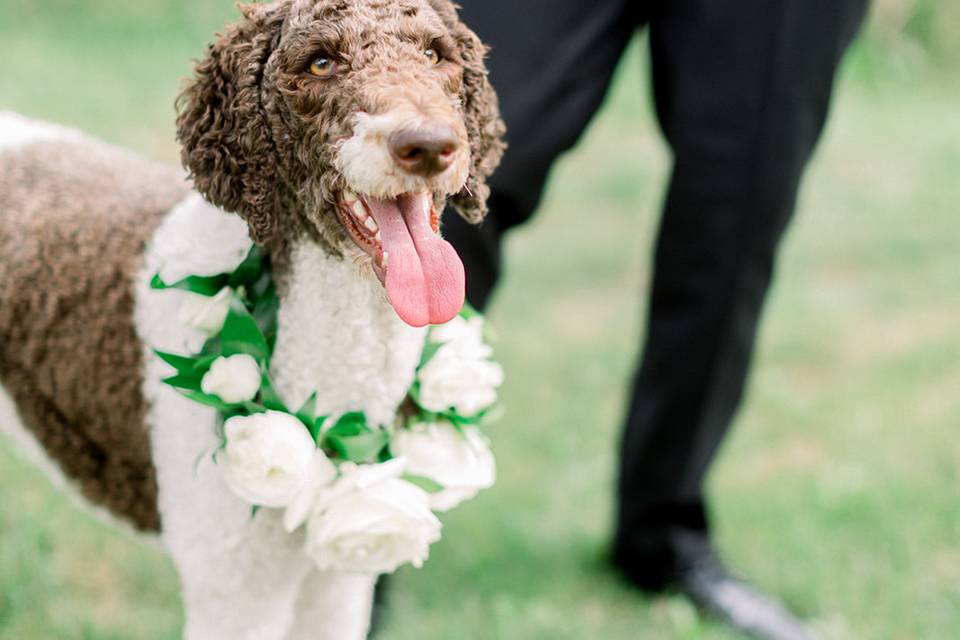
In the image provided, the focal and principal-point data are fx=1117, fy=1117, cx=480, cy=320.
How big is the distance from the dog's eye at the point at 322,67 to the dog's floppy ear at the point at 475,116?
246 millimetres

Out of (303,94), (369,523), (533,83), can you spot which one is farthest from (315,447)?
(533,83)

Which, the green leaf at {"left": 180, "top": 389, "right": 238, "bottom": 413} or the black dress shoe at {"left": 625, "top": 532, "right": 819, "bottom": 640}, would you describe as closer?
the green leaf at {"left": 180, "top": 389, "right": 238, "bottom": 413}

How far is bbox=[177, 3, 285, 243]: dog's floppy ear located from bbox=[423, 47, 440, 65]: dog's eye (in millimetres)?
242

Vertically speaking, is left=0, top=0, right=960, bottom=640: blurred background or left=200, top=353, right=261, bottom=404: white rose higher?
left=200, top=353, right=261, bottom=404: white rose

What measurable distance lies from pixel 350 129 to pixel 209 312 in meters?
0.44

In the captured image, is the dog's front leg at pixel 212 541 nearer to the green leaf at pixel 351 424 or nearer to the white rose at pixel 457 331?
the green leaf at pixel 351 424

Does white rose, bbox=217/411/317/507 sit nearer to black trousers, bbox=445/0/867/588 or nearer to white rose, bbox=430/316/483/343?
white rose, bbox=430/316/483/343

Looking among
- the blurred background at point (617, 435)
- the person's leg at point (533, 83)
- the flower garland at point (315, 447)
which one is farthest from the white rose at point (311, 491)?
the blurred background at point (617, 435)

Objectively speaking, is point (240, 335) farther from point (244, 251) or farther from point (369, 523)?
point (369, 523)

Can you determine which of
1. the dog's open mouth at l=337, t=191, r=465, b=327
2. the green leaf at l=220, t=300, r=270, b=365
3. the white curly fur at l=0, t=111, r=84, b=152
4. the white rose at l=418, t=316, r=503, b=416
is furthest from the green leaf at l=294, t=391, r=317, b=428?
the white curly fur at l=0, t=111, r=84, b=152

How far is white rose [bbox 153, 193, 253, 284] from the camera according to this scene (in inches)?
74.9

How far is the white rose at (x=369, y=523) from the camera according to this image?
1.79 meters

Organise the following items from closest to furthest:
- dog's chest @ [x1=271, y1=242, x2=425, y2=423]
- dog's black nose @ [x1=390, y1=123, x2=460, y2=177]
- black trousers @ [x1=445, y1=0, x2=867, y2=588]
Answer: dog's black nose @ [x1=390, y1=123, x2=460, y2=177] < dog's chest @ [x1=271, y1=242, x2=425, y2=423] < black trousers @ [x1=445, y1=0, x2=867, y2=588]

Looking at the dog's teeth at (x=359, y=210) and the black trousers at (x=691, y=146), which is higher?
the dog's teeth at (x=359, y=210)
